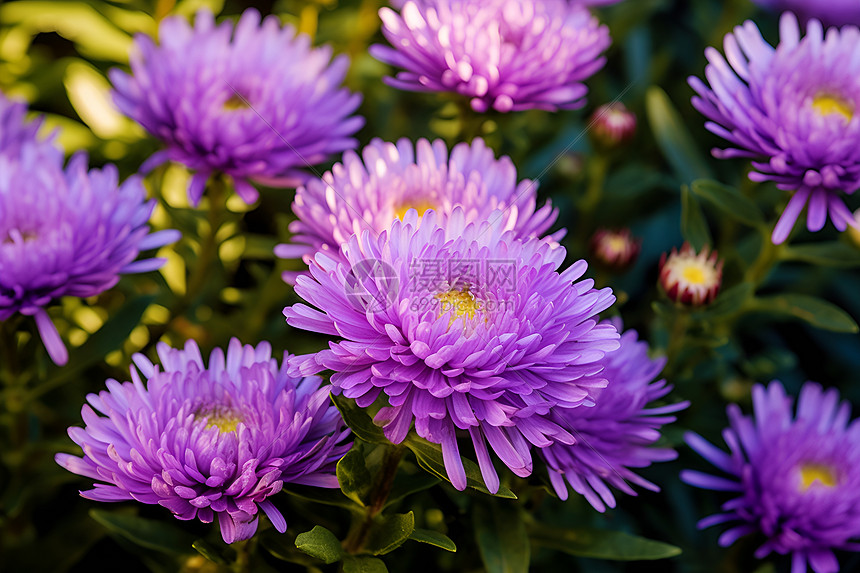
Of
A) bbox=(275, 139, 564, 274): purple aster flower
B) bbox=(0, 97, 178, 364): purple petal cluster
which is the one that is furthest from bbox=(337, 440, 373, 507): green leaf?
bbox=(0, 97, 178, 364): purple petal cluster

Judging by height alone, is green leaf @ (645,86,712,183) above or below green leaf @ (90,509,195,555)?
above

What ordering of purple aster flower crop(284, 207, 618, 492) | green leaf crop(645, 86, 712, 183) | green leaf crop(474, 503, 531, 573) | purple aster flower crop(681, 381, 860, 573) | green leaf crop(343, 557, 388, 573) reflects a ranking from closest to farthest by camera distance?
1. purple aster flower crop(284, 207, 618, 492)
2. green leaf crop(343, 557, 388, 573)
3. green leaf crop(474, 503, 531, 573)
4. purple aster flower crop(681, 381, 860, 573)
5. green leaf crop(645, 86, 712, 183)

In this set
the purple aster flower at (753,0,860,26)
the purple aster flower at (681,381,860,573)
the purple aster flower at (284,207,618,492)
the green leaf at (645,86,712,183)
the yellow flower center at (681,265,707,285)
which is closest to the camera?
the purple aster flower at (284,207,618,492)

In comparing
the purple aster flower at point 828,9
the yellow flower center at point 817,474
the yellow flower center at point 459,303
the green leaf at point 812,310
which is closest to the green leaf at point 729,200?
the green leaf at point 812,310

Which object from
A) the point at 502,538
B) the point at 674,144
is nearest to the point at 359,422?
the point at 502,538

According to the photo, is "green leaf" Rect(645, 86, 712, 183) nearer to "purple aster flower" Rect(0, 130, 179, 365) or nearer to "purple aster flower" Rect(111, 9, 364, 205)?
"purple aster flower" Rect(111, 9, 364, 205)

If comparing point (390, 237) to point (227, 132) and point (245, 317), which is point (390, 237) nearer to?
point (227, 132)

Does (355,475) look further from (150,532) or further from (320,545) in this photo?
(150,532)

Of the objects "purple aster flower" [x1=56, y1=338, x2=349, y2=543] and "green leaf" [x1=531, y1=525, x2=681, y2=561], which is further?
"green leaf" [x1=531, y1=525, x2=681, y2=561]
